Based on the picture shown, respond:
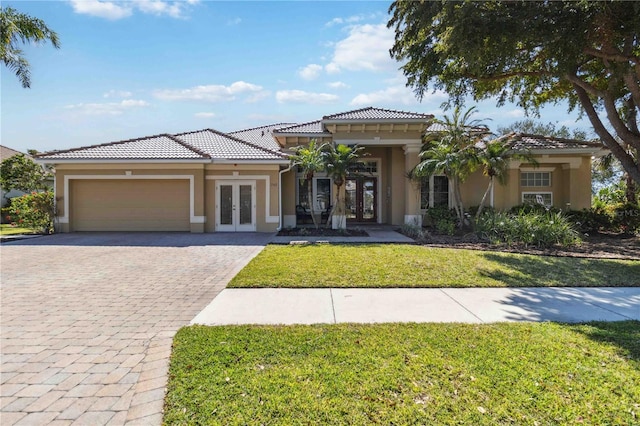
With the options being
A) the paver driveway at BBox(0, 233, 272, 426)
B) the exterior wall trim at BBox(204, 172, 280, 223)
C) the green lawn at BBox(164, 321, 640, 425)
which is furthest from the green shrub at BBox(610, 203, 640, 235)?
the paver driveway at BBox(0, 233, 272, 426)

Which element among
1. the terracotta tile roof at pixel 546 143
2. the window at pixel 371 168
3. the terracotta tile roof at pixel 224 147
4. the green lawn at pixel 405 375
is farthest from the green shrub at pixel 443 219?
the green lawn at pixel 405 375

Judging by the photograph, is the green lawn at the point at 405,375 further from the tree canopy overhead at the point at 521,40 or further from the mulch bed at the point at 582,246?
the tree canopy overhead at the point at 521,40

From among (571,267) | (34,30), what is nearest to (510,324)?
(571,267)

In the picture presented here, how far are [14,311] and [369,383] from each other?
5.52m

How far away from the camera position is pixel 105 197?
50.7 feet

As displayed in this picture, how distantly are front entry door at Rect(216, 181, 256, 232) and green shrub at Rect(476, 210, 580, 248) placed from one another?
10016mm

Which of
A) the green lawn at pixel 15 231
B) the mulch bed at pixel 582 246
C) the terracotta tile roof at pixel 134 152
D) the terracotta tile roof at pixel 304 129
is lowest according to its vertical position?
the mulch bed at pixel 582 246

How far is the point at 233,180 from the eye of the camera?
1527cm

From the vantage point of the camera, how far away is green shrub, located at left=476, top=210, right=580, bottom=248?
10.7 meters

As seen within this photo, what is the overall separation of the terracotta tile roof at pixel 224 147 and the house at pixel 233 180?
2.0 inches

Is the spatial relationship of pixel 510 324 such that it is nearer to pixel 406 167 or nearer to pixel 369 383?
pixel 369 383

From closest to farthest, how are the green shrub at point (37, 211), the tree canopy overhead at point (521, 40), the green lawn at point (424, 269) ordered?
the green lawn at point (424, 269)
the tree canopy overhead at point (521, 40)
the green shrub at point (37, 211)

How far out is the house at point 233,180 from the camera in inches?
588

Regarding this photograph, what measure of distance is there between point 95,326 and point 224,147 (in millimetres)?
13093
